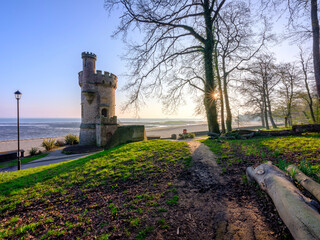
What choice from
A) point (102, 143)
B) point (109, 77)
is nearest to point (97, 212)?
point (102, 143)

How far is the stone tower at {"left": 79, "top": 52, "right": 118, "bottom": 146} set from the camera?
62.8 ft

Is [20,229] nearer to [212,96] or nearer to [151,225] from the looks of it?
[151,225]

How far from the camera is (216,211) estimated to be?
261 cm

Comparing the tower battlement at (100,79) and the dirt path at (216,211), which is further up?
the tower battlement at (100,79)

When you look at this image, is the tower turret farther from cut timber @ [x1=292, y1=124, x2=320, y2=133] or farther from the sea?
cut timber @ [x1=292, y1=124, x2=320, y2=133]

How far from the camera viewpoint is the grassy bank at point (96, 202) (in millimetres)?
2451

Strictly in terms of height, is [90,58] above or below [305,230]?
above

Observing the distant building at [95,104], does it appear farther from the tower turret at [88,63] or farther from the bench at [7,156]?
the bench at [7,156]

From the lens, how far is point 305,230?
1617 mm

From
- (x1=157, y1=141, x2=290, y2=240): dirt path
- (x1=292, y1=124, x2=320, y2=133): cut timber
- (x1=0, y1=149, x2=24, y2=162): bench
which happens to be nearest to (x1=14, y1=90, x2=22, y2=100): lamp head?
(x1=0, y1=149, x2=24, y2=162): bench

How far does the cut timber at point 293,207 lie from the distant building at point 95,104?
60.5ft

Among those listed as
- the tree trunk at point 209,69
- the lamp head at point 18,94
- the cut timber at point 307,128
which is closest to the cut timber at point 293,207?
the tree trunk at point 209,69

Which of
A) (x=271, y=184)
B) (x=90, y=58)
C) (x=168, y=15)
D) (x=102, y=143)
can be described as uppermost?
(x=90, y=58)

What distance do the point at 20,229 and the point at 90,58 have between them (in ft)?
71.4
